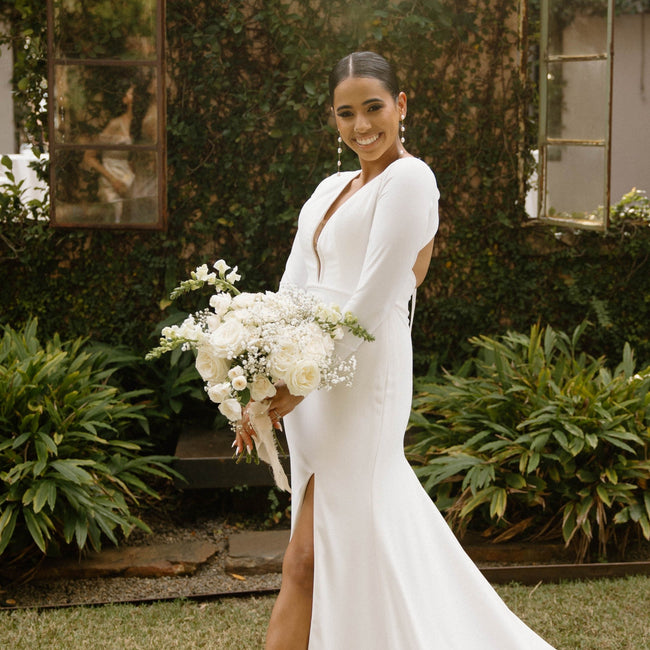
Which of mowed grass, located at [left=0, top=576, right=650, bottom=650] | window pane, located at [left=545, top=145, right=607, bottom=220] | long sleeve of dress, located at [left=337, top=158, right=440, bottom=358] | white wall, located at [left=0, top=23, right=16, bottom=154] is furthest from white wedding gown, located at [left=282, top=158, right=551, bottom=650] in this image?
white wall, located at [left=0, top=23, right=16, bottom=154]

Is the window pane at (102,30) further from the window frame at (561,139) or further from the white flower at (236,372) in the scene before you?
the white flower at (236,372)

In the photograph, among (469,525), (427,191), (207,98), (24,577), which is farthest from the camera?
(207,98)

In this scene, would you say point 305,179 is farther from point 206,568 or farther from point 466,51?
point 206,568

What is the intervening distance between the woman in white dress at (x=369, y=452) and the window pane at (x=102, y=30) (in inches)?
134

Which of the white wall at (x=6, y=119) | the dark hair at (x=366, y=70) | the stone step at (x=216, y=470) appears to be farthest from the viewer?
the white wall at (x=6, y=119)

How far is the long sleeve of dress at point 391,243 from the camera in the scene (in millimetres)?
2582

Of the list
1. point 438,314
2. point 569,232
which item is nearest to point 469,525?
point 438,314

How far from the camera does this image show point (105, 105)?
5863mm

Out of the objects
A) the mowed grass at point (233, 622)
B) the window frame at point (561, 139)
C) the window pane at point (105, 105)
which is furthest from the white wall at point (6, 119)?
the mowed grass at point (233, 622)

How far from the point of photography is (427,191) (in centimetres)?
265

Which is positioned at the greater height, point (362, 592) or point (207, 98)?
point (207, 98)

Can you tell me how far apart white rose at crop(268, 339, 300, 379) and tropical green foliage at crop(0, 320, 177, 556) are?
7.47 feet

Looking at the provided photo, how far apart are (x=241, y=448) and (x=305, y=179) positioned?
3982 millimetres

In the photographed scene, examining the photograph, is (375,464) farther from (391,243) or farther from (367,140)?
(367,140)
